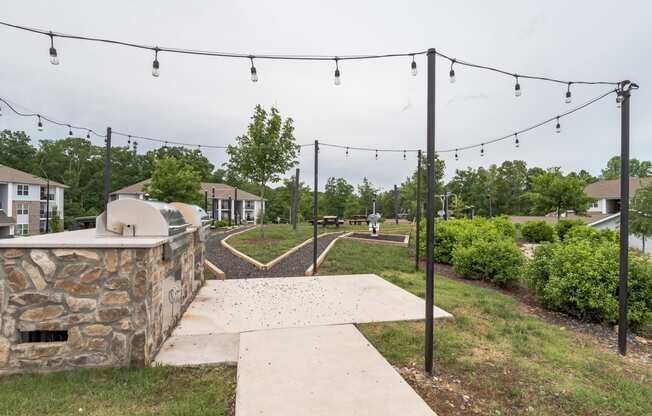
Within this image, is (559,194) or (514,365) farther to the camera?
(559,194)

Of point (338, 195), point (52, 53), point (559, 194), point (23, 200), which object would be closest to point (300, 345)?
point (52, 53)

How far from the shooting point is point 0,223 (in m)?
19.3

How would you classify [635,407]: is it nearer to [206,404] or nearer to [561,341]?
[561,341]

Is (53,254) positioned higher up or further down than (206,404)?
higher up

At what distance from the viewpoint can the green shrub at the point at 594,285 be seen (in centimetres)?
503

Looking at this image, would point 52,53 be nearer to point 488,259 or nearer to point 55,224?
point 488,259

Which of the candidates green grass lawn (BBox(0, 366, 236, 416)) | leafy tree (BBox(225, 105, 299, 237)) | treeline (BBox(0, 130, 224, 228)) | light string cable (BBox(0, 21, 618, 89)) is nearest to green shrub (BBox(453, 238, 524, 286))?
light string cable (BBox(0, 21, 618, 89))

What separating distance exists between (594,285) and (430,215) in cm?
441

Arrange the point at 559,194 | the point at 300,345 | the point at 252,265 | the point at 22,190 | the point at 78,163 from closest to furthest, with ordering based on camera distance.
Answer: the point at 300,345
the point at 252,265
the point at 559,194
the point at 22,190
the point at 78,163

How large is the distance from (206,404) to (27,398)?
149cm

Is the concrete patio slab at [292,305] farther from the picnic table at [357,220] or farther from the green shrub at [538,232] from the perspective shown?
the picnic table at [357,220]

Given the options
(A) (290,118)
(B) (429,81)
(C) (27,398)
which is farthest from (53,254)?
(A) (290,118)

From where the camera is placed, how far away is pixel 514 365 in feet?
10.8

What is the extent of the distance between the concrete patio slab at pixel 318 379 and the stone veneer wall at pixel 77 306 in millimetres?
1208
